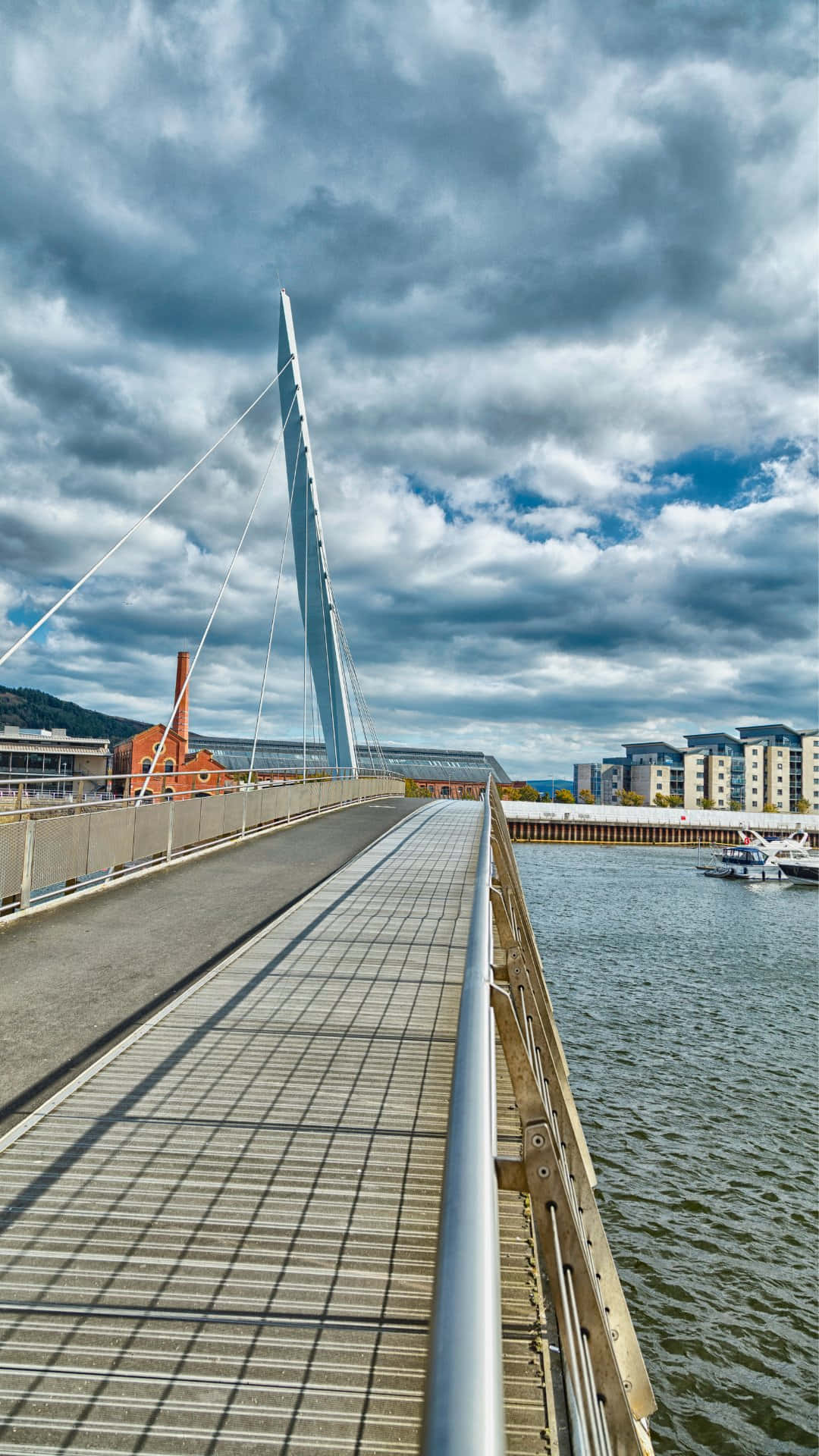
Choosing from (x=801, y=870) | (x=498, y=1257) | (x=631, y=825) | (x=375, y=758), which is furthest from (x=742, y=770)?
(x=498, y=1257)

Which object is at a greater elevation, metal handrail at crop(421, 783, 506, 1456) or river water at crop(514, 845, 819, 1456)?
metal handrail at crop(421, 783, 506, 1456)

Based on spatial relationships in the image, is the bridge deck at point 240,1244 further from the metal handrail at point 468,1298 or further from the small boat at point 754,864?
the small boat at point 754,864

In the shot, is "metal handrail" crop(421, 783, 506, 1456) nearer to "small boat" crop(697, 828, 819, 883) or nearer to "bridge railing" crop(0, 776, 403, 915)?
"bridge railing" crop(0, 776, 403, 915)

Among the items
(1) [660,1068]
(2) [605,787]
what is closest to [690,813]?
(2) [605,787]

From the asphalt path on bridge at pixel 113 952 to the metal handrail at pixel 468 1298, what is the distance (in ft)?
11.5

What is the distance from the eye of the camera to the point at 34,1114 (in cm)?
446

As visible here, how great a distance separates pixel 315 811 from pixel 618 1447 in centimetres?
2283

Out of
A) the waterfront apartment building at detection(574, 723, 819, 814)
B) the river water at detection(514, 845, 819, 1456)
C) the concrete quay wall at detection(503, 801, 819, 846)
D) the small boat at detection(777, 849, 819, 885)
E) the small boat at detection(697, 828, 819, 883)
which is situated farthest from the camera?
the waterfront apartment building at detection(574, 723, 819, 814)

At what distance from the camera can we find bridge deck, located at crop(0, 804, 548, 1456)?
8.62ft

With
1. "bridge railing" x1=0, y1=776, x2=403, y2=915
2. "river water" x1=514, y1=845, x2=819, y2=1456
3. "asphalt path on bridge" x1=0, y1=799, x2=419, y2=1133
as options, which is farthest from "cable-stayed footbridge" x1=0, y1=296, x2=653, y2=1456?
"river water" x1=514, y1=845, x2=819, y2=1456

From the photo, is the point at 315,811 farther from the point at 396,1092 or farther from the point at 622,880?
the point at 622,880

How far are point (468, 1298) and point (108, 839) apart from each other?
10.8 m

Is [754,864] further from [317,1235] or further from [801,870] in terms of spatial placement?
[317,1235]

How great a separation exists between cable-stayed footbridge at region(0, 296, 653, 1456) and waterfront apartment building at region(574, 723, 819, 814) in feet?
466
